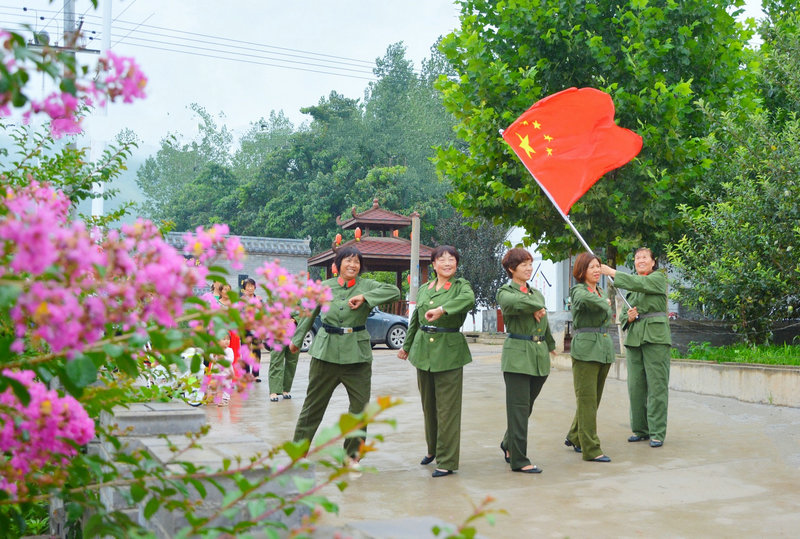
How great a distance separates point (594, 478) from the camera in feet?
20.0

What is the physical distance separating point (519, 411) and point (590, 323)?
4.04 ft

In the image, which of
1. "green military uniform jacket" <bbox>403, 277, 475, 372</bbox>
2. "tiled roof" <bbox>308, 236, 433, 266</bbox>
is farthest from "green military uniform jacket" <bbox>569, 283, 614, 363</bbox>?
"tiled roof" <bbox>308, 236, 433, 266</bbox>

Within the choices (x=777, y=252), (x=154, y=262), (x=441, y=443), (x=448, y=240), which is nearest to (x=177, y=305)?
(x=154, y=262)

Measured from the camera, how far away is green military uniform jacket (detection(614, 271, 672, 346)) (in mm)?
7504

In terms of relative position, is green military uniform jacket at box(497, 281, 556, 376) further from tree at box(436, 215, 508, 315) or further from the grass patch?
tree at box(436, 215, 508, 315)

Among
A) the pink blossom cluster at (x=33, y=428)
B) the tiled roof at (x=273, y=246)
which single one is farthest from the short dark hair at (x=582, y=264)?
the tiled roof at (x=273, y=246)

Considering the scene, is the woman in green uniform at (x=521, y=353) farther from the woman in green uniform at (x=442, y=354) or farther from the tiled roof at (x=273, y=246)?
the tiled roof at (x=273, y=246)

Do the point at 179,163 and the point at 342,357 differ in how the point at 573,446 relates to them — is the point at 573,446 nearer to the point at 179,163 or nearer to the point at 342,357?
the point at 342,357

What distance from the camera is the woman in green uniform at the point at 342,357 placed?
6.34 m

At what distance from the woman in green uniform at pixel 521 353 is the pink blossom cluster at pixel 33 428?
4632mm

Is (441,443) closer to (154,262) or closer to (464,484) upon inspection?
(464,484)

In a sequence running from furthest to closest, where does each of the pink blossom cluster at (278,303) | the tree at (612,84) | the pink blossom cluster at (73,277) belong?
the tree at (612,84), the pink blossom cluster at (278,303), the pink blossom cluster at (73,277)

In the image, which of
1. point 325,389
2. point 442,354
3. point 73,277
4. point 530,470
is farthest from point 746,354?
point 73,277

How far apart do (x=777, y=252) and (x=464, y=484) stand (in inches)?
263
